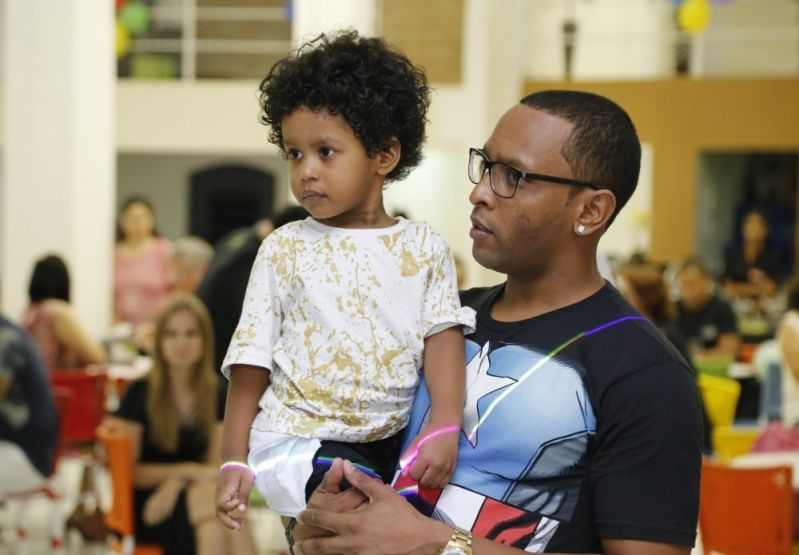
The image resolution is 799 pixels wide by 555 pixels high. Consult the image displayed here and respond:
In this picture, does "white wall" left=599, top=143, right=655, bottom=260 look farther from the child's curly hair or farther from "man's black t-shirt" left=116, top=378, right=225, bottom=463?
the child's curly hair

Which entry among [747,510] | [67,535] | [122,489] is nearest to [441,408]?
[747,510]

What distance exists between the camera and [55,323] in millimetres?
6605

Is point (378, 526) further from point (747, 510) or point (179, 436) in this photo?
point (179, 436)

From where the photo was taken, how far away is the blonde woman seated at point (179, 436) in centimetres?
472

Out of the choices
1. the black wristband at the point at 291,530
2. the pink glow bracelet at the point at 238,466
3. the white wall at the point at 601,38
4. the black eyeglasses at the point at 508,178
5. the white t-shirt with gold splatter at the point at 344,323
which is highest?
the white wall at the point at 601,38

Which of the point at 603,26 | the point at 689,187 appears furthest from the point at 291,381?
the point at 603,26

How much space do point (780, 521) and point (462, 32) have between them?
10847 mm

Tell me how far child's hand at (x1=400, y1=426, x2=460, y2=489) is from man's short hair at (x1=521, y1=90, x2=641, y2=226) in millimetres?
444

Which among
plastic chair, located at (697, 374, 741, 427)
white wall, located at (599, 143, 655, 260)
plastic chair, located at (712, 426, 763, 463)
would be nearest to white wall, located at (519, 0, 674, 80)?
white wall, located at (599, 143, 655, 260)

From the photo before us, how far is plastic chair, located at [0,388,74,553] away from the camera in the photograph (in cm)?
549

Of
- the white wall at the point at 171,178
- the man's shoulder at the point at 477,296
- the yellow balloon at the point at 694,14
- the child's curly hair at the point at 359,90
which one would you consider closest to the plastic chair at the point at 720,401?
the man's shoulder at the point at 477,296

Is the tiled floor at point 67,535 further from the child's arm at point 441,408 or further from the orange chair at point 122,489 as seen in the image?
the child's arm at point 441,408

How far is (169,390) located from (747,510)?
230 cm

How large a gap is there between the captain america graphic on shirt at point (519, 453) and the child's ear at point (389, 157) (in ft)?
1.27
